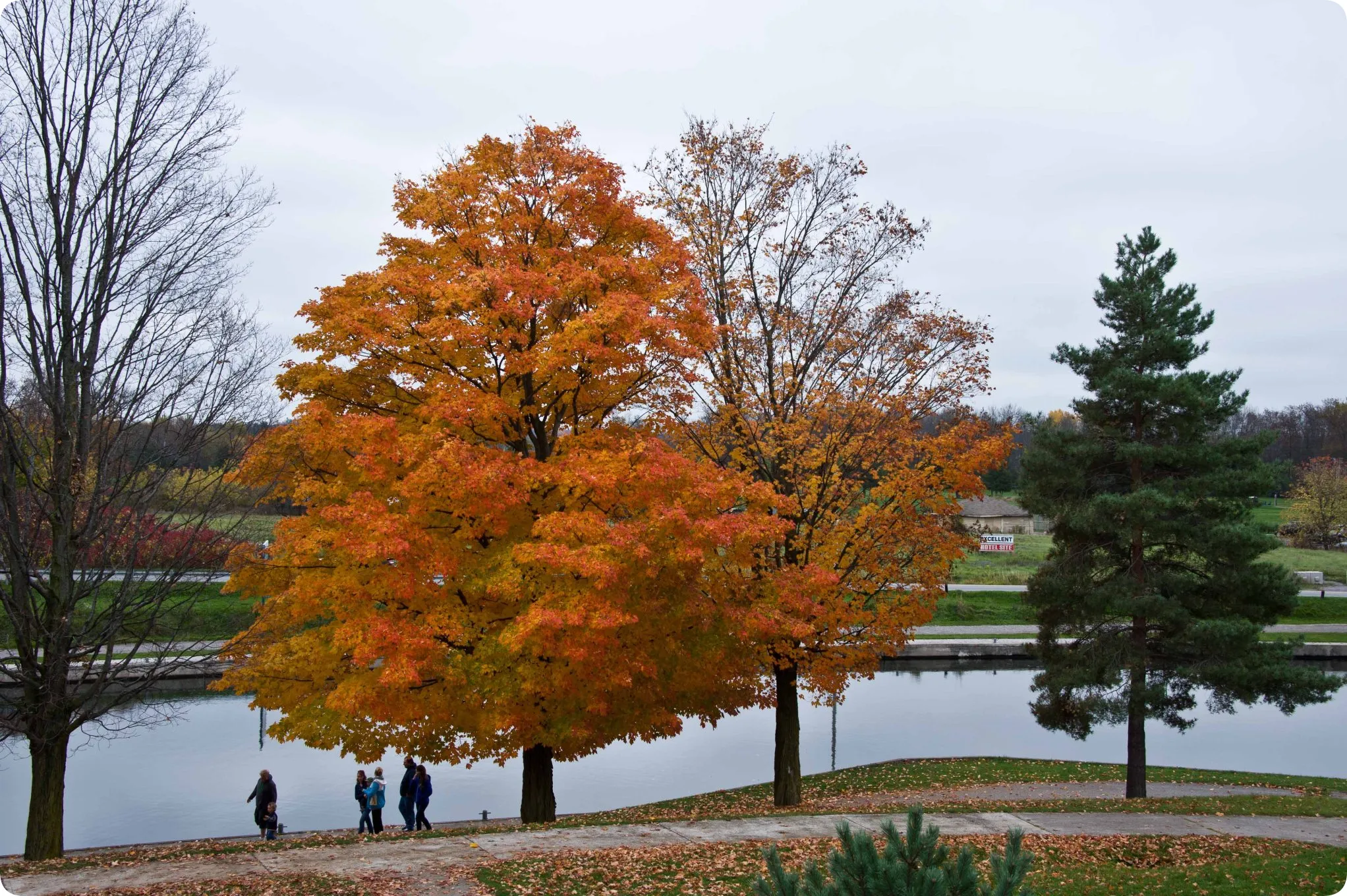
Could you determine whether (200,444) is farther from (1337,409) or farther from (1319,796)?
(1337,409)

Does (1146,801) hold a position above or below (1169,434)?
below

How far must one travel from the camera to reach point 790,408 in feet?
53.5

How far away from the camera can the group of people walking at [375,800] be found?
619 inches

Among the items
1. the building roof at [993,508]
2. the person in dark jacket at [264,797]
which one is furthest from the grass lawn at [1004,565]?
the person in dark jacket at [264,797]

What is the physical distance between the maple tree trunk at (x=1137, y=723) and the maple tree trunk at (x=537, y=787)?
381 inches

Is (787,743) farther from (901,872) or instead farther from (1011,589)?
(1011,589)

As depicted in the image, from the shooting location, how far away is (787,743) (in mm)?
16500

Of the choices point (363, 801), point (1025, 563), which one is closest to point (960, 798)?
point (363, 801)

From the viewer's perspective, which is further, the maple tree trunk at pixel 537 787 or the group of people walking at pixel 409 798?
the group of people walking at pixel 409 798

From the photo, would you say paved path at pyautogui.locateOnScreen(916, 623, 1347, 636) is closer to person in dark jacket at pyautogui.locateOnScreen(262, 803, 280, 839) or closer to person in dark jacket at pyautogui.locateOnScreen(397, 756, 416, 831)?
person in dark jacket at pyautogui.locateOnScreen(397, 756, 416, 831)

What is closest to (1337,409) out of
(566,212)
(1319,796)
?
(1319,796)

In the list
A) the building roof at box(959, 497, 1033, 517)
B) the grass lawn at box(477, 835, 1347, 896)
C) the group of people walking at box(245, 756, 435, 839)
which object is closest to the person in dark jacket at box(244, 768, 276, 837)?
the group of people walking at box(245, 756, 435, 839)

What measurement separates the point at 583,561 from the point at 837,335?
7285 millimetres

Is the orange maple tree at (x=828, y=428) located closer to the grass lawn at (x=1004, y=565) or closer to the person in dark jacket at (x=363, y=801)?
the person in dark jacket at (x=363, y=801)
